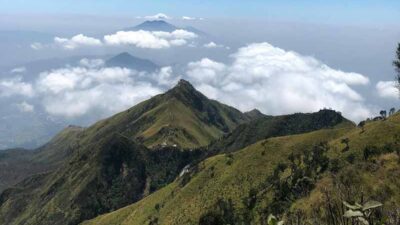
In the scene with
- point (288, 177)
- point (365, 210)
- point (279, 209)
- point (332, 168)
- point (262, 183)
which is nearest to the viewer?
point (365, 210)

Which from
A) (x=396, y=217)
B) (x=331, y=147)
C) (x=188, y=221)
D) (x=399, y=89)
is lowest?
(x=188, y=221)

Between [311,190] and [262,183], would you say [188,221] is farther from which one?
[311,190]

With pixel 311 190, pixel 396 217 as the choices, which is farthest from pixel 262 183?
pixel 396 217

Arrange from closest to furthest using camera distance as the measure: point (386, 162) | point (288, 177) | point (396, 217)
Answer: point (396, 217)
point (386, 162)
point (288, 177)

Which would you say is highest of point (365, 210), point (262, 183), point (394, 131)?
point (365, 210)

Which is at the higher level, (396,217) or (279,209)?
(396,217)

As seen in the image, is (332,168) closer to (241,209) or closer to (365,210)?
(241,209)

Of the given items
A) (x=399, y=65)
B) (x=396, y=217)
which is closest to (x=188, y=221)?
(x=399, y=65)

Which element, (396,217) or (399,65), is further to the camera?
(399,65)

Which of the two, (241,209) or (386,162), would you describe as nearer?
(386,162)
